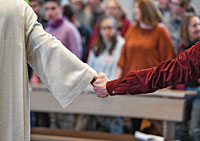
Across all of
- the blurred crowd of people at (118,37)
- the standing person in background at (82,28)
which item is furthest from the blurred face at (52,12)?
the standing person in background at (82,28)

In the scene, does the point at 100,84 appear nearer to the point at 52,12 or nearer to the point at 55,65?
the point at 55,65

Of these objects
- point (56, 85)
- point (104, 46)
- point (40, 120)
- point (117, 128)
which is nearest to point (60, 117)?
point (40, 120)

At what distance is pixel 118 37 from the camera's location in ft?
16.0

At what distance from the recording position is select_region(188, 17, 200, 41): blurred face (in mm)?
4345

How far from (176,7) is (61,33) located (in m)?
1.55

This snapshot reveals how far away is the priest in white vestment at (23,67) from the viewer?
7.15 feet

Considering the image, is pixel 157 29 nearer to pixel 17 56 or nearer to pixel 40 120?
pixel 40 120

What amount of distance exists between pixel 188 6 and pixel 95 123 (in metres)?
1.97

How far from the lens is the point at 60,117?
5277 millimetres

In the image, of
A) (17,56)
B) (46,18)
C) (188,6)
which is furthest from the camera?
(46,18)

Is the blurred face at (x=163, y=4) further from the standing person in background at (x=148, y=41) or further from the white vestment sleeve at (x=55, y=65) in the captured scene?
the white vestment sleeve at (x=55, y=65)

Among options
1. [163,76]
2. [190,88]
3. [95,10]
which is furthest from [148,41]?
[163,76]

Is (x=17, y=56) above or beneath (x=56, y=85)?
above

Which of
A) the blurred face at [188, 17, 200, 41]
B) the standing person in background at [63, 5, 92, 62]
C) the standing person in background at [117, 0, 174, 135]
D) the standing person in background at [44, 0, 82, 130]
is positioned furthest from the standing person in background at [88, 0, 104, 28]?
the blurred face at [188, 17, 200, 41]
